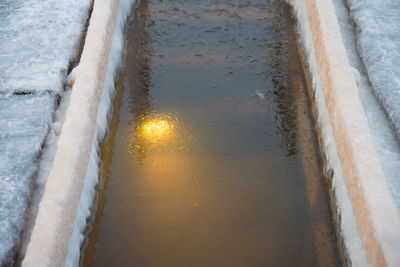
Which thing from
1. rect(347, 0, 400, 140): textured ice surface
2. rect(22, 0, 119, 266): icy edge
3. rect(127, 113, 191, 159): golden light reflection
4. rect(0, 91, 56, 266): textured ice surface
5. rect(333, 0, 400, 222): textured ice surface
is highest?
rect(347, 0, 400, 140): textured ice surface

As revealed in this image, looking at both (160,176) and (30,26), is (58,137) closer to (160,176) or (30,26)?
(160,176)

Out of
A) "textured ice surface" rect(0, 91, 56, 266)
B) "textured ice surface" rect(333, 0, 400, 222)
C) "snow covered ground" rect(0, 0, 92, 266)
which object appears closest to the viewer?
"textured ice surface" rect(0, 91, 56, 266)

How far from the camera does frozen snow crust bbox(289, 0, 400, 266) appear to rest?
2.12 meters

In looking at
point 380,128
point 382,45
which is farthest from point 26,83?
point 382,45

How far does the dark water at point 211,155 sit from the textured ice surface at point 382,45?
0.55 meters

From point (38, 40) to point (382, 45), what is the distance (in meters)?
2.38

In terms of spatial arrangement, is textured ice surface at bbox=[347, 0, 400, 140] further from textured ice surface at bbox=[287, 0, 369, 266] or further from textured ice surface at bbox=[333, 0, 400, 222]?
textured ice surface at bbox=[287, 0, 369, 266]

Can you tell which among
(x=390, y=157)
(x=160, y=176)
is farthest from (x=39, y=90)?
(x=390, y=157)

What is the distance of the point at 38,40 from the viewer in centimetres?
333

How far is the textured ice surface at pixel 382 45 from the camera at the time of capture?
2.88m

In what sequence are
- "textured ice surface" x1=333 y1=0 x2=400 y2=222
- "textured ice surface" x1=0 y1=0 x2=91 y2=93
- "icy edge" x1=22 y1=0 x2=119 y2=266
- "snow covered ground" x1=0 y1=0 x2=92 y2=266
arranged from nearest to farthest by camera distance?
"icy edge" x1=22 y1=0 x2=119 y2=266, "snow covered ground" x1=0 y1=0 x2=92 y2=266, "textured ice surface" x1=333 y1=0 x2=400 y2=222, "textured ice surface" x1=0 y1=0 x2=91 y2=93

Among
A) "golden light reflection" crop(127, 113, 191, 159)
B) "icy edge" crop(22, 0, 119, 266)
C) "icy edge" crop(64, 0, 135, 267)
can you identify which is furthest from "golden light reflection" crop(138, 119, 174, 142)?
"icy edge" crop(22, 0, 119, 266)

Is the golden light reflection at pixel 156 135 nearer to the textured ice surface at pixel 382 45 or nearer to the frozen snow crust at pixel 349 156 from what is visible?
the frozen snow crust at pixel 349 156

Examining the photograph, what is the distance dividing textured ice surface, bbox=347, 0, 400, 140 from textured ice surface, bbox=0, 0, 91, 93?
201 cm
